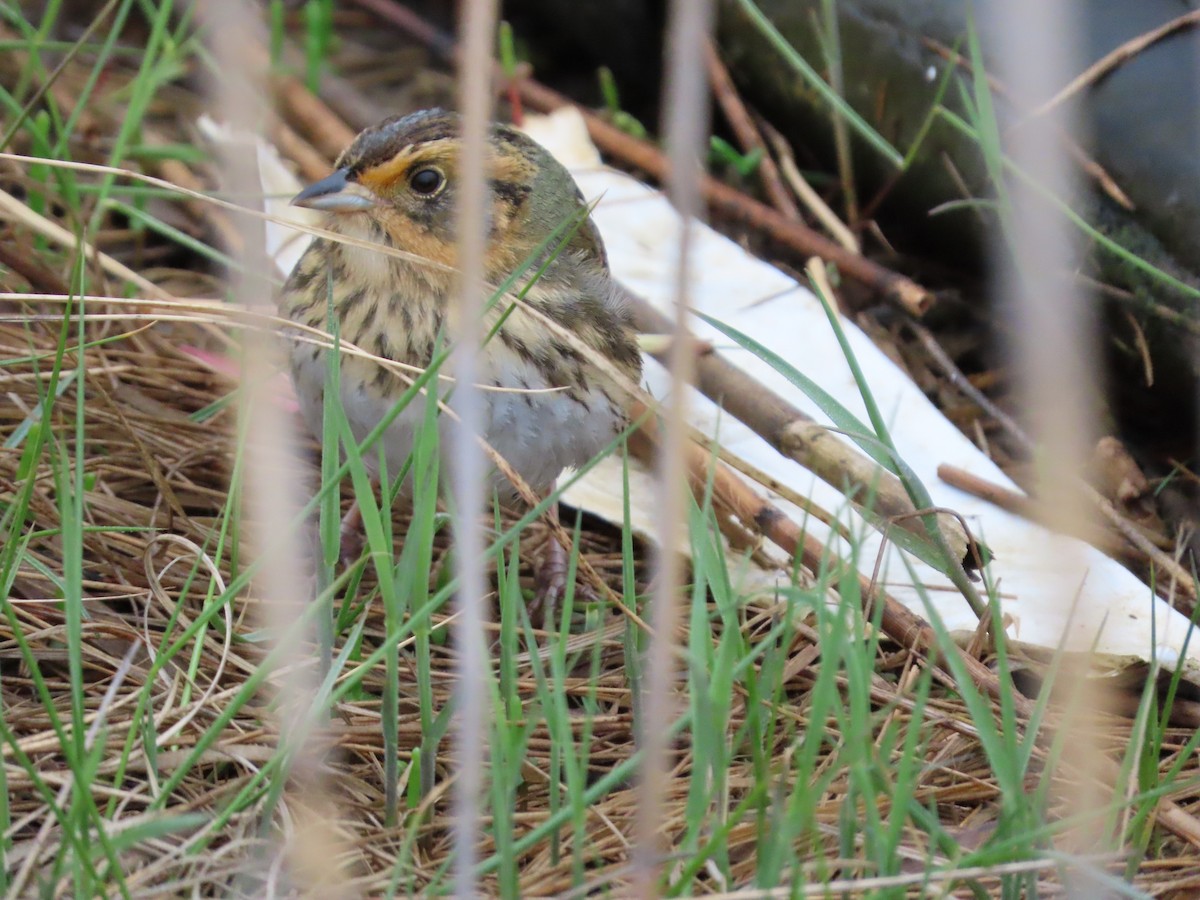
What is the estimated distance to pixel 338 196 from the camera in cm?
265

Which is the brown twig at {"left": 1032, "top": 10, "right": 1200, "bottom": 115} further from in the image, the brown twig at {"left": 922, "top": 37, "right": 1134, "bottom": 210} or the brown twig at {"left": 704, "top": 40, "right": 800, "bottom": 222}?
the brown twig at {"left": 704, "top": 40, "right": 800, "bottom": 222}

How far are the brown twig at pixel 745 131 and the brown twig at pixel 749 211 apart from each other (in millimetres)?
48

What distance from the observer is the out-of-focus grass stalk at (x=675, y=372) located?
1.30 metres

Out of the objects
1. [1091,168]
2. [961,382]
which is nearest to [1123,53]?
[1091,168]

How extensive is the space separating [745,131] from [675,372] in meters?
2.87

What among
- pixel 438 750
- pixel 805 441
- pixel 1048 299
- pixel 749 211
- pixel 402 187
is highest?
pixel 749 211

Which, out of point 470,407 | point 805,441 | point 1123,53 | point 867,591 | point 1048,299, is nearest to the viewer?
point 1048,299

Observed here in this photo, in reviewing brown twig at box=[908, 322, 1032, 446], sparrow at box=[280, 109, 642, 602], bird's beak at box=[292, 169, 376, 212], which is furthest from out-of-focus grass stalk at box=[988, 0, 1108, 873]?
brown twig at box=[908, 322, 1032, 446]

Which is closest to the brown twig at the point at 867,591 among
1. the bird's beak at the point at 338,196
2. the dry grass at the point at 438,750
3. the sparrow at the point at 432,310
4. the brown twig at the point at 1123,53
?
the dry grass at the point at 438,750

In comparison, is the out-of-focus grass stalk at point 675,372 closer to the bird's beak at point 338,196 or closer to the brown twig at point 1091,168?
the bird's beak at point 338,196

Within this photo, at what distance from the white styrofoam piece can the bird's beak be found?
1.62 feet

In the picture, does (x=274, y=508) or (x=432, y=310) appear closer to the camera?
(x=274, y=508)

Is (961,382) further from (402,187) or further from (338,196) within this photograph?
(338,196)

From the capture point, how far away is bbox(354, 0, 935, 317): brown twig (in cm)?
362
